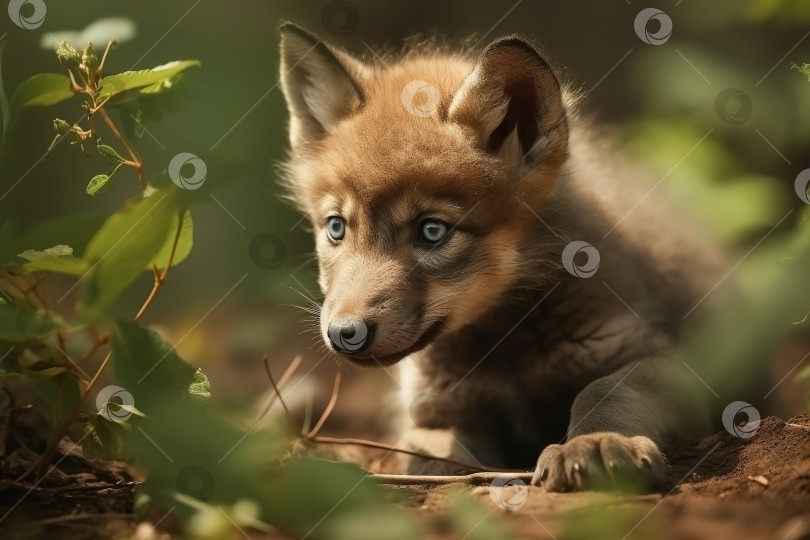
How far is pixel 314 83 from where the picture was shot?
3.21 m

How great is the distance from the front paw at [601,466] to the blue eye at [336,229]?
110 centimetres

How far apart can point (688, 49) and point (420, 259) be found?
2.76 m

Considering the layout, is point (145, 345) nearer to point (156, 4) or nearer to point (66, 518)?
point (66, 518)

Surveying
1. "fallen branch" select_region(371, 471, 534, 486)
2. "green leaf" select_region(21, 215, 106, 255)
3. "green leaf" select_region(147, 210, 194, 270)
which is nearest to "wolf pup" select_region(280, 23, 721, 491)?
"fallen branch" select_region(371, 471, 534, 486)

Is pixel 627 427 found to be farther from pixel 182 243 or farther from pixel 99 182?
pixel 99 182

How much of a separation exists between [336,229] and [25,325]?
48.6 inches

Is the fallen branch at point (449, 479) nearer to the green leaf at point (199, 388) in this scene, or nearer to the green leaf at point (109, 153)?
the green leaf at point (199, 388)

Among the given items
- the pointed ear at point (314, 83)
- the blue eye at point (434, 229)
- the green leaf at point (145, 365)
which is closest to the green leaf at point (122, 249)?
the green leaf at point (145, 365)

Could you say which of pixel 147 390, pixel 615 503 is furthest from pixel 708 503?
pixel 147 390

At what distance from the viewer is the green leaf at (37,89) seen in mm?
2305

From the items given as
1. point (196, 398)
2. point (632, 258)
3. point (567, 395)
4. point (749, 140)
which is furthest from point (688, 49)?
point (196, 398)

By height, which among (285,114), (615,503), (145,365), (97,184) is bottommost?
(615,503)

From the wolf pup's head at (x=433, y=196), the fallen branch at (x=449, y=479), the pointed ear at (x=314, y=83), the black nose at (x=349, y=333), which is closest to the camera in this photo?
the fallen branch at (x=449, y=479)

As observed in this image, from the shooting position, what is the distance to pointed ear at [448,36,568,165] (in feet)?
8.75
